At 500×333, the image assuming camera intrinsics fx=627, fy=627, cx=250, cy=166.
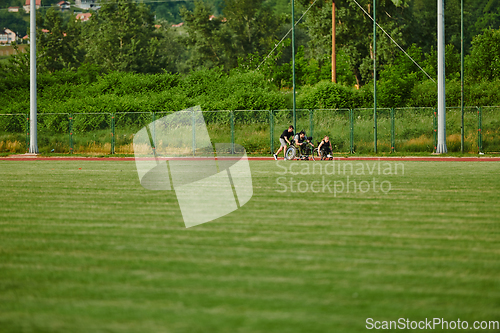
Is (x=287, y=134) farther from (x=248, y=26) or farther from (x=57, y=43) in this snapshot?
(x=57, y=43)

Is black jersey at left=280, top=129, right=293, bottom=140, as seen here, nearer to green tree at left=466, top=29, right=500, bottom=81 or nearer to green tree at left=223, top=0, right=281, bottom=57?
green tree at left=466, top=29, right=500, bottom=81

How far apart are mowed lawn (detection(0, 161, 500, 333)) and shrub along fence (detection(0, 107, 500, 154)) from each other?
2456 cm

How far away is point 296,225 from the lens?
10.6 m

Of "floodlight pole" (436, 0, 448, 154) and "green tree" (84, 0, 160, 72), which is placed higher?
"green tree" (84, 0, 160, 72)

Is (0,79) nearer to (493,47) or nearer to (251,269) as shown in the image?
(493,47)

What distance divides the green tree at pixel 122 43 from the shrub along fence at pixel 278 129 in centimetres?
3171

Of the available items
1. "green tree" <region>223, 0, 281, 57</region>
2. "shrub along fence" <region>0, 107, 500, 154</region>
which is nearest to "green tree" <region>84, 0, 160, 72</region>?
"green tree" <region>223, 0, 281, 57</region>

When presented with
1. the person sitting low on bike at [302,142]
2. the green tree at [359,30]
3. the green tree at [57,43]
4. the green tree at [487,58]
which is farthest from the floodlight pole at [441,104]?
the green tree at [57,43]

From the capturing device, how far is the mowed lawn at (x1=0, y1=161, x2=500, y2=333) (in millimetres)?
5586

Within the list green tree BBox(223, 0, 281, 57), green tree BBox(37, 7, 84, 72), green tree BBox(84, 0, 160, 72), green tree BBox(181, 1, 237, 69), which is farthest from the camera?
green tree BBox(37, 7, 84, 72)

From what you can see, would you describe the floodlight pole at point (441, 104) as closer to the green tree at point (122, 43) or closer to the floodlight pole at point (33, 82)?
the floodlight pole at point (33, 82)

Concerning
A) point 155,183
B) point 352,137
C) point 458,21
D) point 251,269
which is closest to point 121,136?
point 352,137

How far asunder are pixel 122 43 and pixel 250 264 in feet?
240

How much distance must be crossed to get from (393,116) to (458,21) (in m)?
43.6
